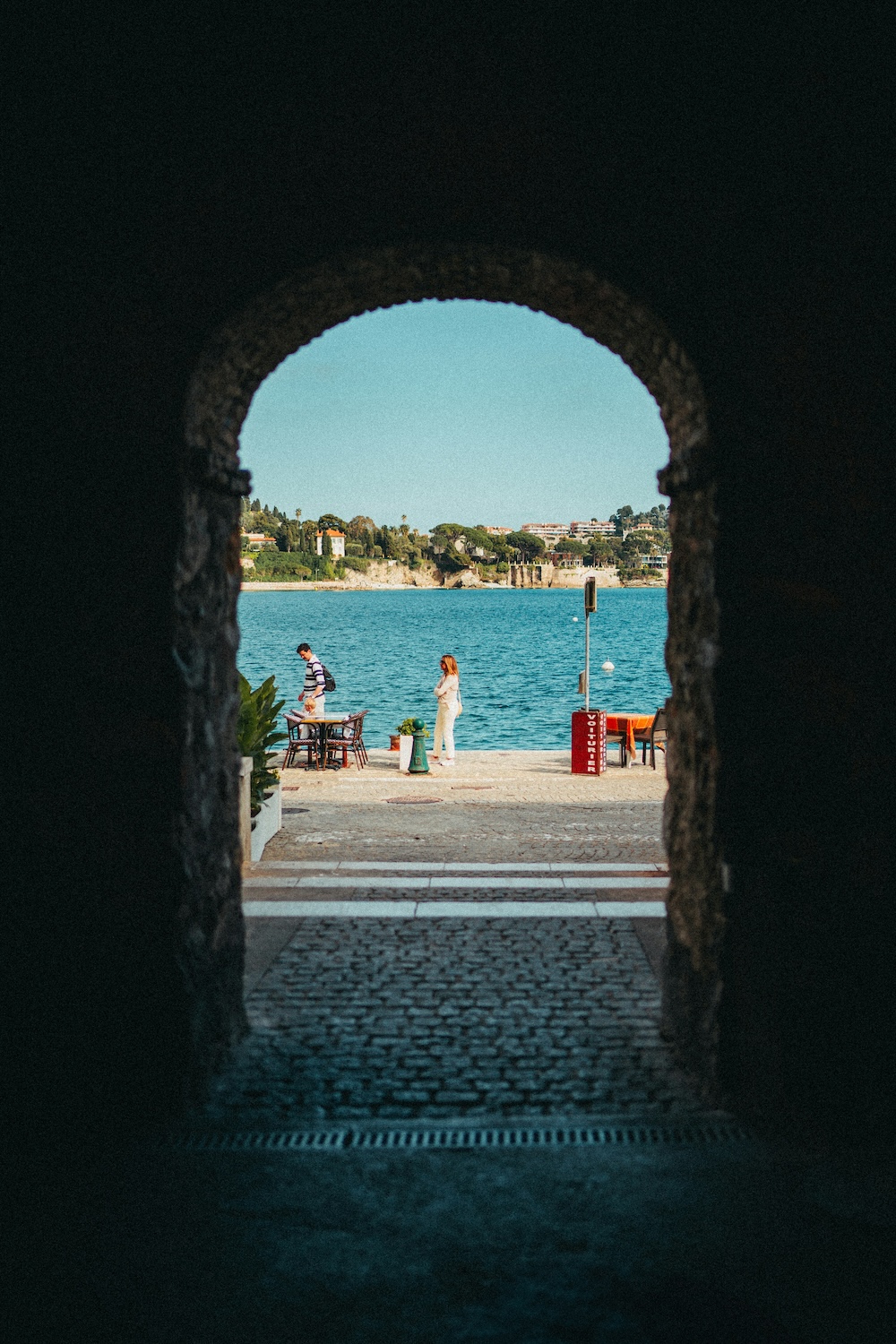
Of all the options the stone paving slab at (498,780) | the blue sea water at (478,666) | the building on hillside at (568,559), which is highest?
the building on hillside at (568,559)

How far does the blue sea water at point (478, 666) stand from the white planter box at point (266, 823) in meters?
14.1

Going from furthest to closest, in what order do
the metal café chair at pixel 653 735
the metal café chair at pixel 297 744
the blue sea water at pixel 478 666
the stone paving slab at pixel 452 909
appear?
the blue sea water at pixel 478 666, the metal café chair at pixel 653 735, the metal café chair at pixel 297 744, the stone paving slab at pixel 452 909

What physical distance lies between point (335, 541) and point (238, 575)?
17274cm

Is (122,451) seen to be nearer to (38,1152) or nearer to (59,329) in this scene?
(59,329)

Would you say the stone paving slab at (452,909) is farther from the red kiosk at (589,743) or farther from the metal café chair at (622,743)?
the metal café chair at (622,743)

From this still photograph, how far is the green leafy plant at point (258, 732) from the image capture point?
9.72 meters

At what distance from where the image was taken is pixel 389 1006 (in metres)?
5.83

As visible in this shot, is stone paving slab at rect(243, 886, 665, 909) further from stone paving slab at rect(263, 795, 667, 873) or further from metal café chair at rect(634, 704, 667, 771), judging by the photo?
metal café chair at rect(634, 704, 667, 771)

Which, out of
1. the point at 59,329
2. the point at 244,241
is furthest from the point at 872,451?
the point at 59,329

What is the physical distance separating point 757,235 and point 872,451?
1015 millimetres

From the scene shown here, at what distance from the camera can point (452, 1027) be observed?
18.2 ft

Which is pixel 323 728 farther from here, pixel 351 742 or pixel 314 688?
pixel 314 688

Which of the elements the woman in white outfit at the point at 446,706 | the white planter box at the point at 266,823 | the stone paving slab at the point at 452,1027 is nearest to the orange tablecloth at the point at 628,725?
the woman in white outfit at the point at 446,706

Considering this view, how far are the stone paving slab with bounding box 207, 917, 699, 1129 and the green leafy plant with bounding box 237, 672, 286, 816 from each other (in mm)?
2743
